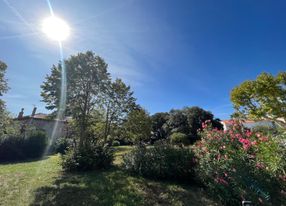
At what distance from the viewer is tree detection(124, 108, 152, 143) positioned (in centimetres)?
1608

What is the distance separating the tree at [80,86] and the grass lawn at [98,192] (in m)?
3.62

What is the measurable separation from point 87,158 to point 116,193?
12.8 ft

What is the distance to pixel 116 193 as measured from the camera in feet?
19.8

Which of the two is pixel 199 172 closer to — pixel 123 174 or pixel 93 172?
pixel 123 174

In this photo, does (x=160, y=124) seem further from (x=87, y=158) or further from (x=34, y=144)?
(x=87, y=158)

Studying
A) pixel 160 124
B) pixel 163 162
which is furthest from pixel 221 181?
pixel 160 124

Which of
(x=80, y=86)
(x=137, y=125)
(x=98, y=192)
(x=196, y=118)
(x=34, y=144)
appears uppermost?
(x=196, y=118)

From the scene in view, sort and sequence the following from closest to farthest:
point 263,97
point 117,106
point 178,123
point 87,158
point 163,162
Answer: point 163,162 → point 87,158 → point 117,106 → point 263,97 → point 178,123

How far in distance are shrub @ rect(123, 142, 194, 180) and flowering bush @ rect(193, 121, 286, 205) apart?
1098 millimetres

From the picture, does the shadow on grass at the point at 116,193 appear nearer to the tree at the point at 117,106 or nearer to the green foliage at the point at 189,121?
the tree at the point at 117,106

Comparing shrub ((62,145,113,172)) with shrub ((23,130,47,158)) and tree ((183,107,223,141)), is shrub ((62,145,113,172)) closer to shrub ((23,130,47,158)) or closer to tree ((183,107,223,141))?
shrub ((23,130,47,158))

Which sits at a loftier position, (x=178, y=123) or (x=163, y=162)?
(x=178, y=123)

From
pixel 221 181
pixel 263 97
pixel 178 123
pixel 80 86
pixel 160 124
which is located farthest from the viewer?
pixel 160 124

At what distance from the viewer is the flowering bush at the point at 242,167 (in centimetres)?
389
